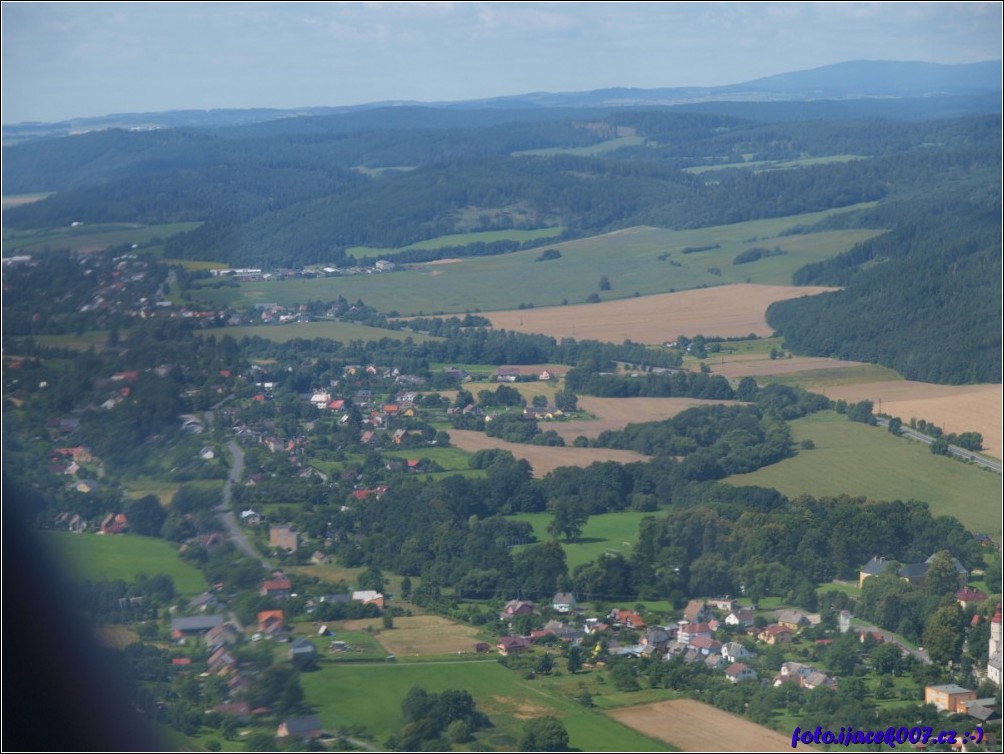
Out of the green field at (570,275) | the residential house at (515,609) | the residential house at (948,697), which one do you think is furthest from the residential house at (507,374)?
the residential house at (948,697)

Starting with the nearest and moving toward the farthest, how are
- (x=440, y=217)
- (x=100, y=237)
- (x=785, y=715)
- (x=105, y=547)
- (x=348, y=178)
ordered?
(x=785, y=715)
(x=105, y=547)
(x=100, y=237)
(x=440, y=217)
(x=348, y=178)

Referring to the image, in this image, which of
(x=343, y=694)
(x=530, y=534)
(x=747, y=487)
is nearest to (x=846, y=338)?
(x=747, y=487)

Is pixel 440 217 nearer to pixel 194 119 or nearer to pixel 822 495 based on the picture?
pixel 194 119

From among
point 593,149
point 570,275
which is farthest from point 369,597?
point 593,149

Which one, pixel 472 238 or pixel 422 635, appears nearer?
pixel 422 635

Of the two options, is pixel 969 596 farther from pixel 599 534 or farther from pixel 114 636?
pixel 114 636

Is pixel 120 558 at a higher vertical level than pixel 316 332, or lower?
lower

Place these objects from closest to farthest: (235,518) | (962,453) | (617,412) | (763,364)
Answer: (235,518) → (962,453) → (617,412) → (763,364)
